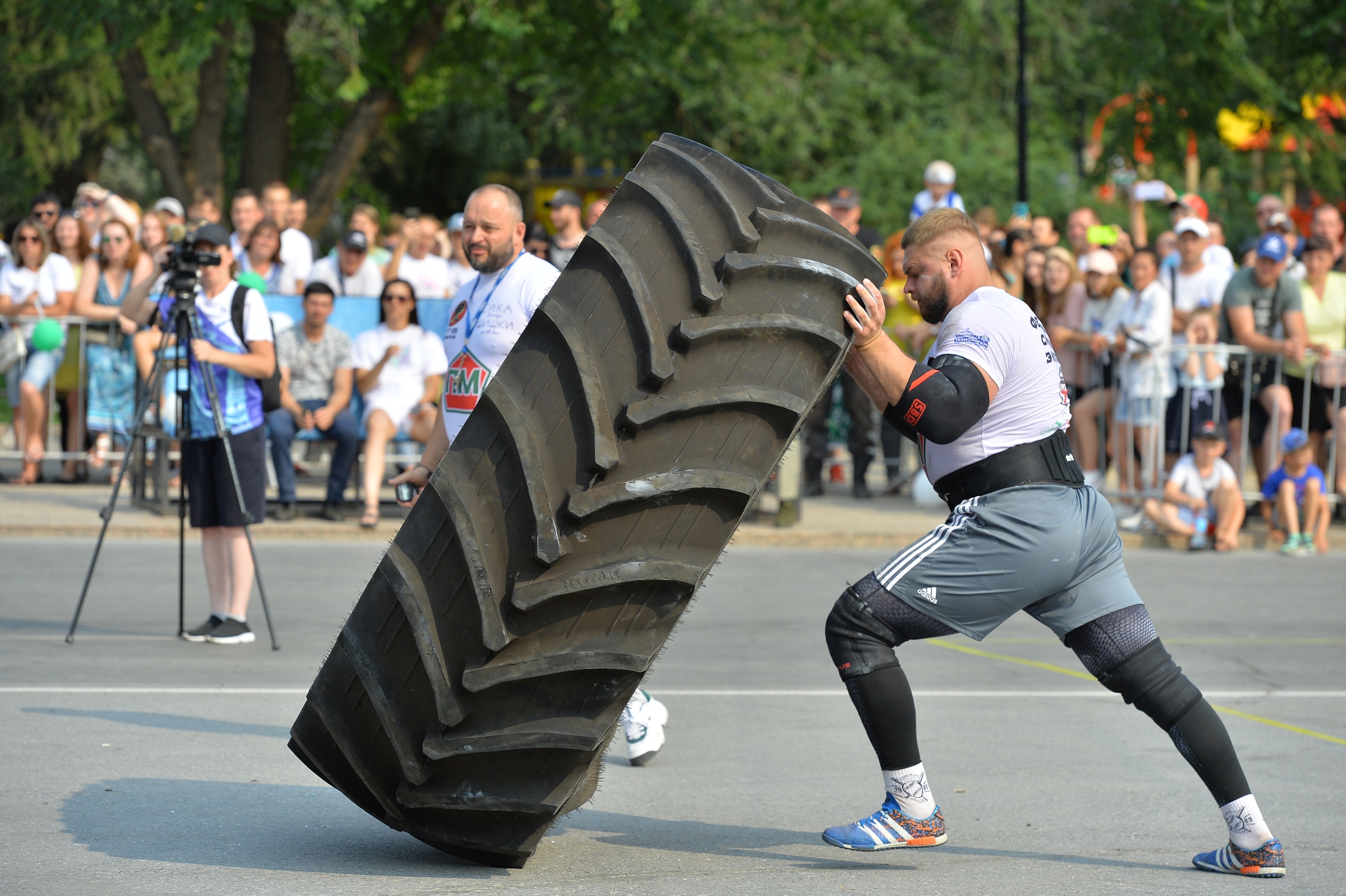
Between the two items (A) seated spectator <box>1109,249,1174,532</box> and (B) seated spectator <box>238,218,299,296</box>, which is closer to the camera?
(A) seated spectator <box>1109,249,1174,532</box>

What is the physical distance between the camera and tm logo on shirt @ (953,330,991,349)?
4.29 metres

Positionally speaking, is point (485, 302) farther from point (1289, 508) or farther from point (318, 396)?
point (1289, 508)

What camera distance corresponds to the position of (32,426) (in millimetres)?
12977

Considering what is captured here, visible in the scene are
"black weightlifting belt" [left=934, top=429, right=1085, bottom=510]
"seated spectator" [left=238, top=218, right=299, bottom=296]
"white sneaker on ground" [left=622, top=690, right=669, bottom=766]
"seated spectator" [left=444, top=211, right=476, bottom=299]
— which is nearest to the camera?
"black weightlifting belt" [left=934, top=429, right=1085, bottom=510]

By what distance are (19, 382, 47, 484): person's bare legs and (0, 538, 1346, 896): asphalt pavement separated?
Result: 389 cm

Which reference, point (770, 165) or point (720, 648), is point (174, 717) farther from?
point (770, 165)

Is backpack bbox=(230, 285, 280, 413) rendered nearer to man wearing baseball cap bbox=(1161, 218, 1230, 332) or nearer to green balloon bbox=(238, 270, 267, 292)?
green balloon bbox=(238, 270, 267, 292)

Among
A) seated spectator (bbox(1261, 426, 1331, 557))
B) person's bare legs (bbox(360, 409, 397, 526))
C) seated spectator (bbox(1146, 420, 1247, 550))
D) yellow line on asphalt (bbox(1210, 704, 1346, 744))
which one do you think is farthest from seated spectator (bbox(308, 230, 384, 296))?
yellow line on asphalt (bbox(1210, 704, 1346, 744))

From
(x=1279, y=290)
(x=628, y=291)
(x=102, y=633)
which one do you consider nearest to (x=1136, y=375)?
(x=1279, y=290)

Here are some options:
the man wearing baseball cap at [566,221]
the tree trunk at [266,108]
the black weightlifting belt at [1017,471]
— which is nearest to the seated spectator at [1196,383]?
the man wearing baseball cap at [566,221]

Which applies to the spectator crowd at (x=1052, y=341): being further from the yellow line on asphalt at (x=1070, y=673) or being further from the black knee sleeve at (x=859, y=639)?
the black knee sleeve at (x=859, y=639)

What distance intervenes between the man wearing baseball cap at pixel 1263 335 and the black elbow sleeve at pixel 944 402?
8.56 meters

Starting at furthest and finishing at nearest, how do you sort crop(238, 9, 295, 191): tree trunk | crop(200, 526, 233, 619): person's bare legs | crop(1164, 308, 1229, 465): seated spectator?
crop(238, 9, 295, 191): tree trunk, crop(1164, 308, 1229, 465): seated spectator, crop(200, 526, 233, 619): person's bare legs

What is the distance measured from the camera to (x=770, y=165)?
31766 millimetres
